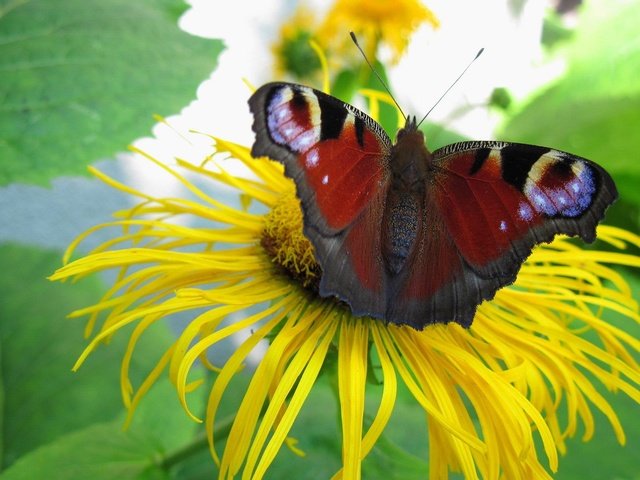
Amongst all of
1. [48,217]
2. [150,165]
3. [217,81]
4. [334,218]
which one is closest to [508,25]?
[217,81]

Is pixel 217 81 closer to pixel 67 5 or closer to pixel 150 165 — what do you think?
pixel 150 165

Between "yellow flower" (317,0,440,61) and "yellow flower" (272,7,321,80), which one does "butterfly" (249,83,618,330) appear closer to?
"yellow flower" (317,0,440,61)

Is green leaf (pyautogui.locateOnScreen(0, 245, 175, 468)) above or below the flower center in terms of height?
below

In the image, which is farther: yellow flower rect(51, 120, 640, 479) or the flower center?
the flower center

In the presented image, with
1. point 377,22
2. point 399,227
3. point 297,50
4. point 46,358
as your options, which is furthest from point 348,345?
point 297,50

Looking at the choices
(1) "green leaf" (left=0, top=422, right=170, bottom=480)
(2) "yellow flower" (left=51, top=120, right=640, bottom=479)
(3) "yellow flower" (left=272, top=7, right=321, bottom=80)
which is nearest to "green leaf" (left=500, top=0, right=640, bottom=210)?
(2) "yellow flower" (left=51, top=120, right=640, bottom=479)

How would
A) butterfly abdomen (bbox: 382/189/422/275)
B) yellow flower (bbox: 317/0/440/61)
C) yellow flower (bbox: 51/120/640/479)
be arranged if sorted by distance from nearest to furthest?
yellow flower (bbox: 51/120/640/479) → butterfly abdomen (bbox: 382/189/422/275) → yellow flower (bbox: 317/0/440/61)

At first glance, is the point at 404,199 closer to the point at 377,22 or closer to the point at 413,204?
the point at 413,204
